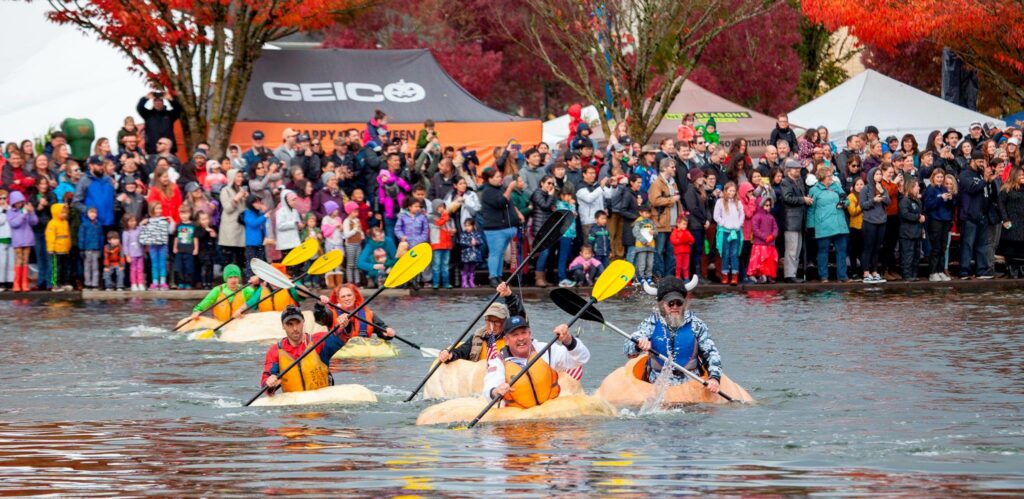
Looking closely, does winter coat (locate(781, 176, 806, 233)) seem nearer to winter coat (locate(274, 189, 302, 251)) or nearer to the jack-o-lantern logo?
winter coat (locate(274, 189, 302, 251))

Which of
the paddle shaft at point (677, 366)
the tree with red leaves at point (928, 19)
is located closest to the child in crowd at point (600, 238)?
the tree with red leaves at point (928, 19)

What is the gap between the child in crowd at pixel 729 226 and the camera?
74.1ft

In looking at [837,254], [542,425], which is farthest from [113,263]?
[542,425]

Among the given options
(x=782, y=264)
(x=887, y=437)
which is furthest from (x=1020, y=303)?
(x=887, y=437)

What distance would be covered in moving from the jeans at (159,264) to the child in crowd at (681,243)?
687cm

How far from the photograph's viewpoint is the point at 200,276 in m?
22.8

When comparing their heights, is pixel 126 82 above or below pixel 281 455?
above

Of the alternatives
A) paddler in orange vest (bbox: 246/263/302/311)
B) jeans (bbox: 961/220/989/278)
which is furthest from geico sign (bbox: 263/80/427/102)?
jeans (bbox: 961/220/989/278)

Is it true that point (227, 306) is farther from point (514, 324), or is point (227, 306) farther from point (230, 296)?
point (514, 324)

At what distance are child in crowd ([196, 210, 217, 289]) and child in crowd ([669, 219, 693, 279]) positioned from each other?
20.5 ft

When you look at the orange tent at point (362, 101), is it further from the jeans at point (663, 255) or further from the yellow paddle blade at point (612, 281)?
the yellow paddle blade at point (612, 281)

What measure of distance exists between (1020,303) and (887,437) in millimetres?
9984

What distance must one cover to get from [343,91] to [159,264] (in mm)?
6111

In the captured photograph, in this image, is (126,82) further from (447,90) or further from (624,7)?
(624,7)
